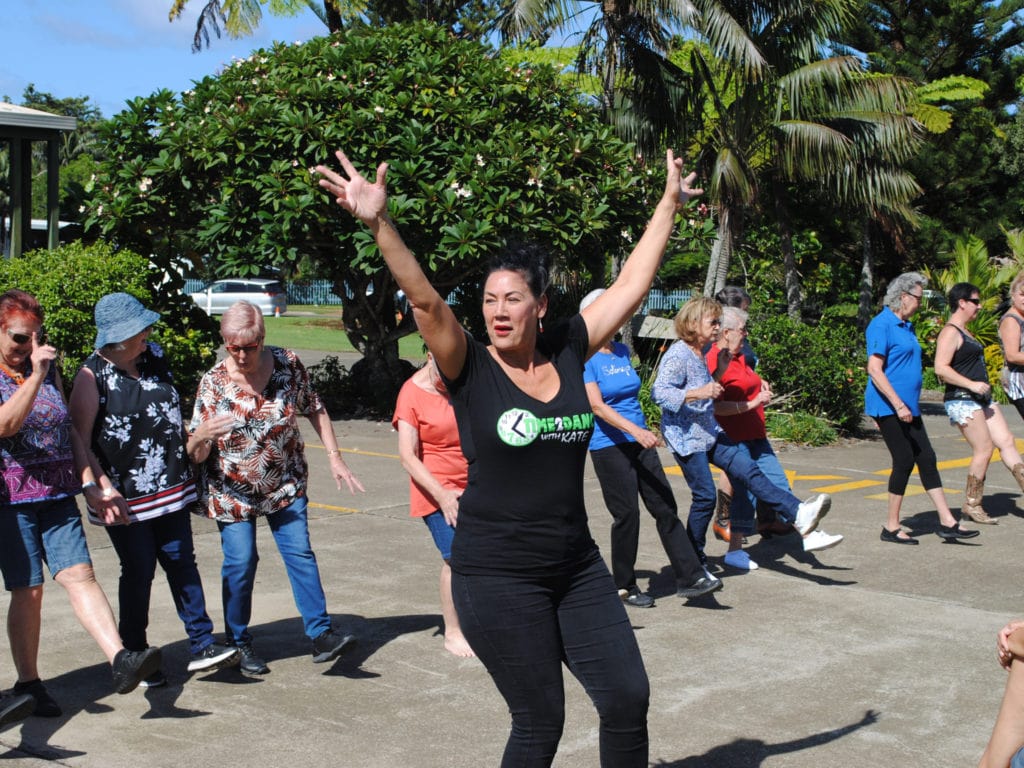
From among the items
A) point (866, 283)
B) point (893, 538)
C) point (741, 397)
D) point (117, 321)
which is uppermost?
point (866, 283)

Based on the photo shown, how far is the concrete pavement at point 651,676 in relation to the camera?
14.9 ft

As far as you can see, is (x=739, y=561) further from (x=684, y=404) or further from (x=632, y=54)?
(x=632, y=54)

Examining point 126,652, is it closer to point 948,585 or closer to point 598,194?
point 948,585

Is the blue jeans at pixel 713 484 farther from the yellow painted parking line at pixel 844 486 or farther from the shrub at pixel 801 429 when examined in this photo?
the shrub at pixel 801 429

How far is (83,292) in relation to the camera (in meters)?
12.2

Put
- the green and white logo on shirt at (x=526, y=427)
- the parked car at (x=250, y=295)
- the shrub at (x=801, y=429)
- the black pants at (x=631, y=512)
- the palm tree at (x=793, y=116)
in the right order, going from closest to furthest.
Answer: the green and white logo on shirt at (x=526, y=427) → the black pants at (x=631, y=512) → the shrub at (x=801, y=429) → the palm tree at (x=793, y=116) → the parked car at (x=250, y=295)

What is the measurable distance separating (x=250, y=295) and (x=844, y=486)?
34192 millimetres

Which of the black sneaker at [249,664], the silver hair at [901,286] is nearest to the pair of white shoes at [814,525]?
the silver hair at [901,286]

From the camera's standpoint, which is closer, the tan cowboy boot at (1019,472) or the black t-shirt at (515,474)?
the black t-shirt at (515,474)

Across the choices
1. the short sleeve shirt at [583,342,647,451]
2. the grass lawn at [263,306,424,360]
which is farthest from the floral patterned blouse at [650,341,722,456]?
the grass lawn at [263,306,424,360]

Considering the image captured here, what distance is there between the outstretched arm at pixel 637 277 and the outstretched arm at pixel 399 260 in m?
0.58

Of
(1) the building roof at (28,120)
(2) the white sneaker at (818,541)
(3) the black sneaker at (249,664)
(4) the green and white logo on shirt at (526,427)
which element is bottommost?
(3) the black sneaker at (249,664)

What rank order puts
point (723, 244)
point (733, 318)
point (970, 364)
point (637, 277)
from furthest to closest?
point (723, 244)
point (970, 364)
point (733, 318)
point (637, 277)

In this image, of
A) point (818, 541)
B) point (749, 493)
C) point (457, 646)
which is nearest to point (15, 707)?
point (457, 646)
